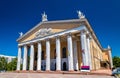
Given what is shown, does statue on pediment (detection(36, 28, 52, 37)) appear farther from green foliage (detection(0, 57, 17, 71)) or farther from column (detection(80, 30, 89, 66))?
green foliage (detection(0, 57, 17, 71))

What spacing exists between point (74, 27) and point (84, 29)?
2364 millimetres

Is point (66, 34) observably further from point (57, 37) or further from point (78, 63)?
point (78, 63)

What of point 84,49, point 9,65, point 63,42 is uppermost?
point 63,42

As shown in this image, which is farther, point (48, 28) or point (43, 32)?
point (43, 32)

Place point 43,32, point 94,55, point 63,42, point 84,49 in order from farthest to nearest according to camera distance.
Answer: point 94,55 → point 63,42 → point 43,32 → point 84,49

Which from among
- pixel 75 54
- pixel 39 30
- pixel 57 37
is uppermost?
pixel 39 30

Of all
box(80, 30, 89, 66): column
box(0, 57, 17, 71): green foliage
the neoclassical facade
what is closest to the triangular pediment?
the neoclassical facade

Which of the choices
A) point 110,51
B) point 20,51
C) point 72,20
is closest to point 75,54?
point 72,20

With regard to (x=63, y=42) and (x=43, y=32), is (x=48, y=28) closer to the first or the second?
(x=43, y=32)

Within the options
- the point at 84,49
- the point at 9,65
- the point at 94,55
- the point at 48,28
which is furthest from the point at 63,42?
the point at 9,65

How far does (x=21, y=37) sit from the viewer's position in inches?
1481

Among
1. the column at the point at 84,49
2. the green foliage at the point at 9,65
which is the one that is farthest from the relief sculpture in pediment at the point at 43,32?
the green foliage at the point at 9,65

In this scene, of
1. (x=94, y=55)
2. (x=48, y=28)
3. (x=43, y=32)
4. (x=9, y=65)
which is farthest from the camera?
(x=9, y=65)

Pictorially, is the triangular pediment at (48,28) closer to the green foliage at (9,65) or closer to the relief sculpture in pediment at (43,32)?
the relief sculpture in pediment at (43,32)
